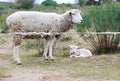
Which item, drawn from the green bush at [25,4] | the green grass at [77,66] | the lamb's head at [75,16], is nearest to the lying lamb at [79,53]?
→ the green grass at [77,66]

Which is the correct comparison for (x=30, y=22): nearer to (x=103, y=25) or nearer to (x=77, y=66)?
(x=77, y=66)

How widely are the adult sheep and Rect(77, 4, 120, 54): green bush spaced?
1891 millimetres

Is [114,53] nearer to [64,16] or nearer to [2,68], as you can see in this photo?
[64,16]

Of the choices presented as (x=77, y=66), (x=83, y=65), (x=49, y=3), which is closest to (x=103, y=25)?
(x=83, y=65)

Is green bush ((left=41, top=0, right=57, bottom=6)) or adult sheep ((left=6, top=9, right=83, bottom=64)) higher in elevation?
adult sheep ((left=6, top=9, right=83, bottom=64))

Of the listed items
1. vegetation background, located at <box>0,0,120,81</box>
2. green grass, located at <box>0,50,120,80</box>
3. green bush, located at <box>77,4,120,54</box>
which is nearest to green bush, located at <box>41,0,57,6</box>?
vegetation background, located at <box>0,0,120,81</box>

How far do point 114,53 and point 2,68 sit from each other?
470cm

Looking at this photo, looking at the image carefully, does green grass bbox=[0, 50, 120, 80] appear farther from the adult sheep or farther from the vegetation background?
the adult sheep

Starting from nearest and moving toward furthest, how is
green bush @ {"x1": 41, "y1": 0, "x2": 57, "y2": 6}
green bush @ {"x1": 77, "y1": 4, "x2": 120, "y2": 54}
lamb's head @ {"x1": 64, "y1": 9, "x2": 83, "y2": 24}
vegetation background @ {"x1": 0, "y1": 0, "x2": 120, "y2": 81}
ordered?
vegetation background @ {"x1": 0, "y1": 0, "x2": 120, "y2": 81}, lamb's head @ {"x1": 64, "y1": 9, "x2": 83, "y2": 24}, green bush @ {"x1": 77, "y1": 4, "x2": 120, "y2": 54}, green bush @ {"x1": 41, "y1": 0, "x2": 57, "y2": 6}

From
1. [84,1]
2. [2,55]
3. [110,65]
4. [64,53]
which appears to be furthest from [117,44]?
[84,1]

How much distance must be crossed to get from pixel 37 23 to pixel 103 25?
306 centimetres

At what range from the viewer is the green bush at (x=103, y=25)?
607 inches

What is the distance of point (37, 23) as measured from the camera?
1330 centimetres

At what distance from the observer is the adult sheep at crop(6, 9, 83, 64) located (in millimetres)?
13219
